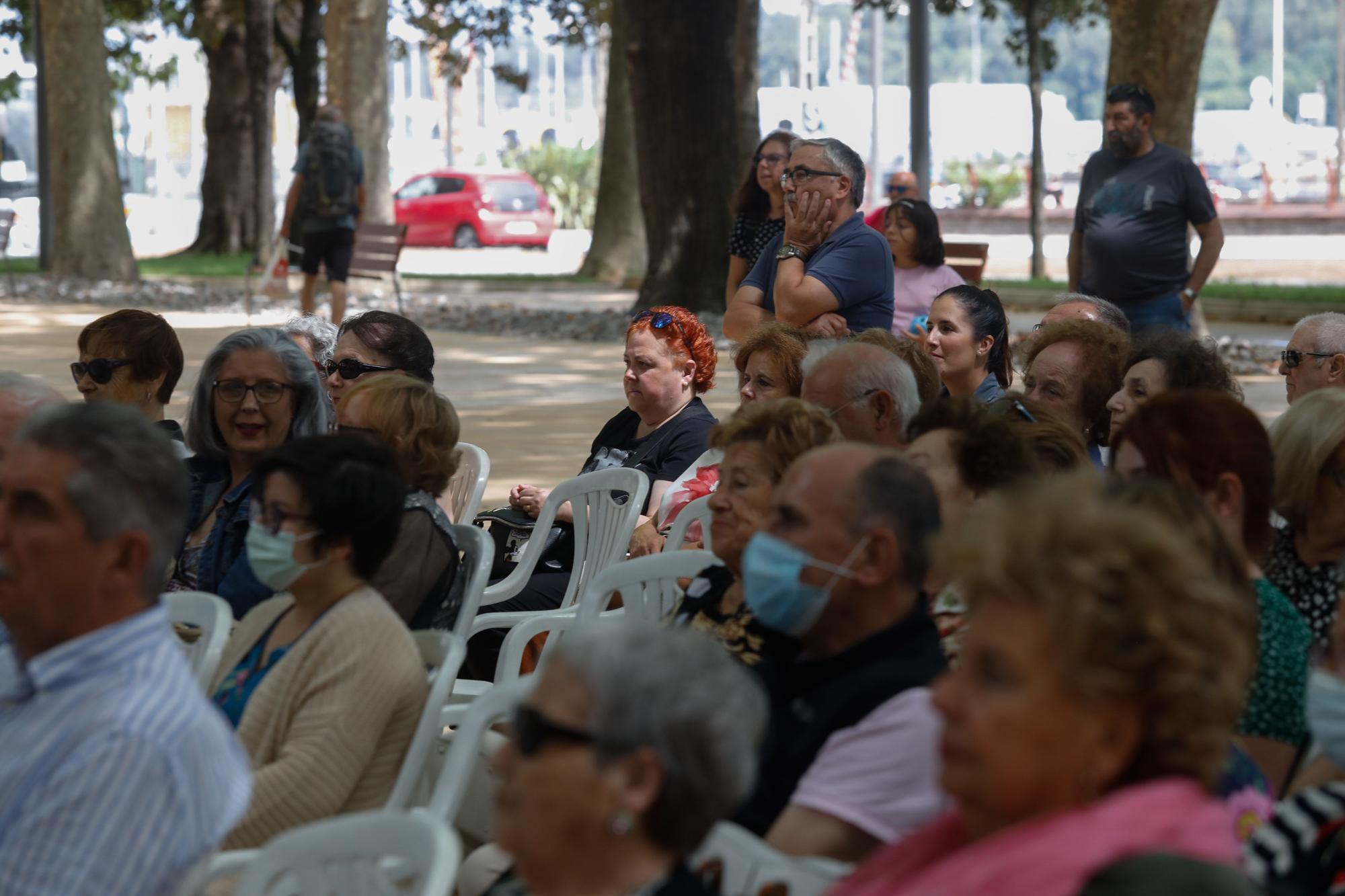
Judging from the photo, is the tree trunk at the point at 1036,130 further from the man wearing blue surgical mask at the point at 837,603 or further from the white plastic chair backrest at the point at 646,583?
the man wearing blue surgical mask at the point at 837,603

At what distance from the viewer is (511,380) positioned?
14.4m

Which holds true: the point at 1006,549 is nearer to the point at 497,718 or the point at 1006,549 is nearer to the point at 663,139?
the point at 497,718

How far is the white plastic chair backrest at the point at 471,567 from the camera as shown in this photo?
443cm

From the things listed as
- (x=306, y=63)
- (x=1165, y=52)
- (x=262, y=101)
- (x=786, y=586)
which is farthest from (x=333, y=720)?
(x=262, y=101)

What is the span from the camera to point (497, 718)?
3.40 m

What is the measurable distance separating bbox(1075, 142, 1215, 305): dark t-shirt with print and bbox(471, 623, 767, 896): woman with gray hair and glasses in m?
7.29

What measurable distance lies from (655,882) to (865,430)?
103 inches

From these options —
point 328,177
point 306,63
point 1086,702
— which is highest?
point 306,63

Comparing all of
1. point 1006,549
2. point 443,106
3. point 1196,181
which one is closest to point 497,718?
point 1006,549

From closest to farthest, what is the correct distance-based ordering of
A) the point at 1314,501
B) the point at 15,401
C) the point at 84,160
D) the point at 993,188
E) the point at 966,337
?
1. the point at 1314,501
2. the point at 15,401
3. the point at 966,337
4. the point at 84,160
5. the point at 993,188

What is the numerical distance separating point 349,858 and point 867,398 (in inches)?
97.8

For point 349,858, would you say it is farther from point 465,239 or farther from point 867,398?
point 465,239

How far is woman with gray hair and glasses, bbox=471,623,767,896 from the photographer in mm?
2268

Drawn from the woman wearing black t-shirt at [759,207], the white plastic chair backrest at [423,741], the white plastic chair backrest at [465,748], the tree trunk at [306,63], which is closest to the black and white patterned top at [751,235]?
the woman wearing black t-shirt at [759,207]
